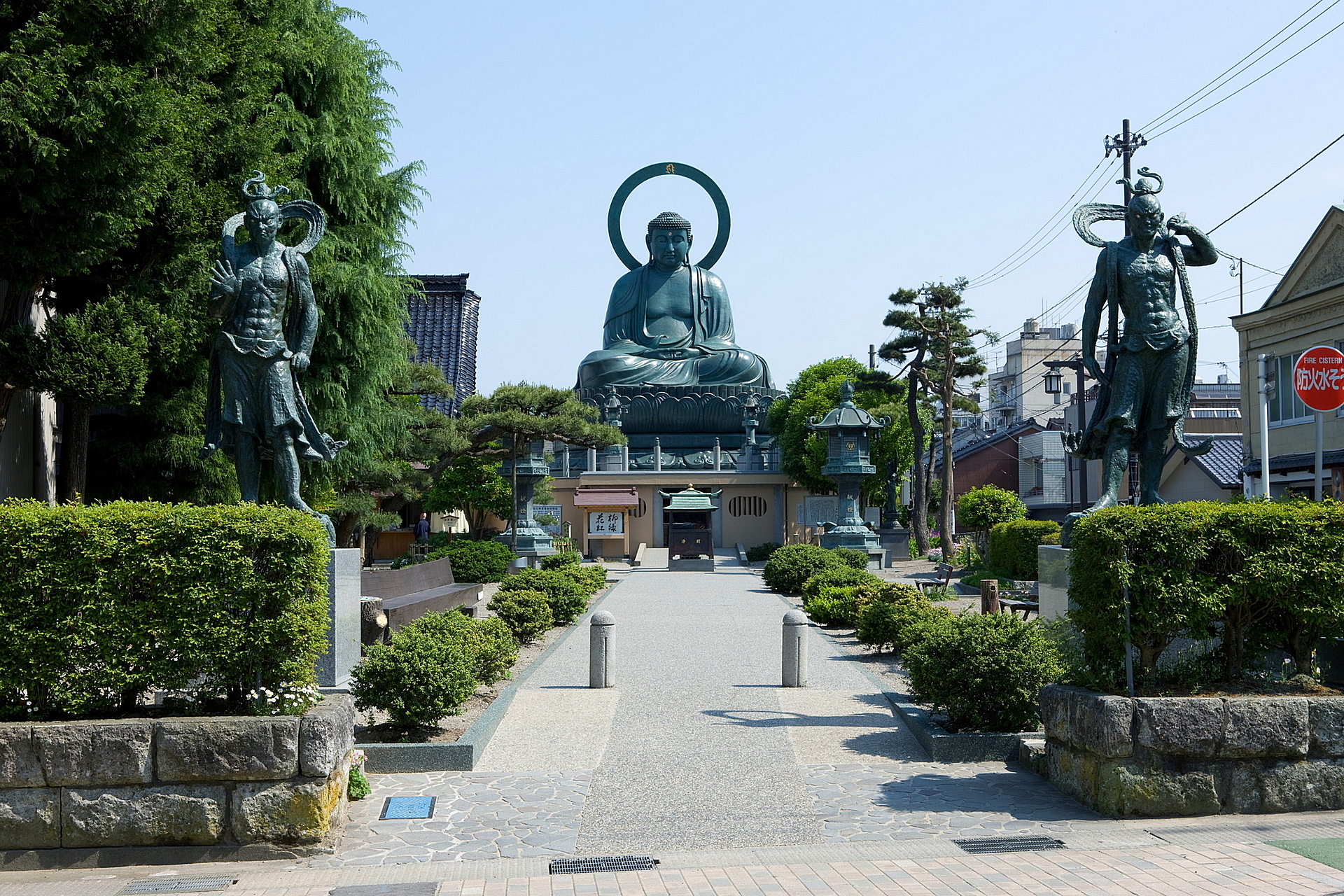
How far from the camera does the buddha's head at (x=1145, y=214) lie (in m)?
8.23

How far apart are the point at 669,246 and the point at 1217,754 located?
38.9 meters

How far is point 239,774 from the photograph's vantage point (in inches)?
220

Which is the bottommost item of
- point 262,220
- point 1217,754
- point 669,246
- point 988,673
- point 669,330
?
point 1217,754

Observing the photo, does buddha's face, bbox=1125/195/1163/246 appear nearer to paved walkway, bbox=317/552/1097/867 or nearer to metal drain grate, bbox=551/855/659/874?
paved walkway, bbox=317/552/1097/867

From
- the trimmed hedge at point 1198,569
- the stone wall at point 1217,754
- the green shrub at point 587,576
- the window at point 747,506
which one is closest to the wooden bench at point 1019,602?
the trimmed hedge at point 1198,569

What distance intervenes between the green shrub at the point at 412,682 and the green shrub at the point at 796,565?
42.9 ft

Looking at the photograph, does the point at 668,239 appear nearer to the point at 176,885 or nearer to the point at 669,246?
the point at 669,246

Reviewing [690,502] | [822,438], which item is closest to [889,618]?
[690,502]

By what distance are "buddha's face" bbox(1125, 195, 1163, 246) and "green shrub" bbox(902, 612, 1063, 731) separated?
9.97 ft

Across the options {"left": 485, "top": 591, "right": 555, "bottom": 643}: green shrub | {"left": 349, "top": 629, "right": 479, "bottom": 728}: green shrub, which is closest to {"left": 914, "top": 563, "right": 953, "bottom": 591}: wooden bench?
{"left": 485, "top": 591, "right": 555, "bottom": 643}: green shrub

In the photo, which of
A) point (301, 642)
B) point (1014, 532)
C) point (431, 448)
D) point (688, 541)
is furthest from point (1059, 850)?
point (688, 541)

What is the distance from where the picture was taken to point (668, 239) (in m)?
43.6

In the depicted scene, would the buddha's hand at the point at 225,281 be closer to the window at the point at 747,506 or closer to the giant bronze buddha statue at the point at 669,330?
the window at the point at 747,506

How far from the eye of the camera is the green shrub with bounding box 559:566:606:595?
1881cm
